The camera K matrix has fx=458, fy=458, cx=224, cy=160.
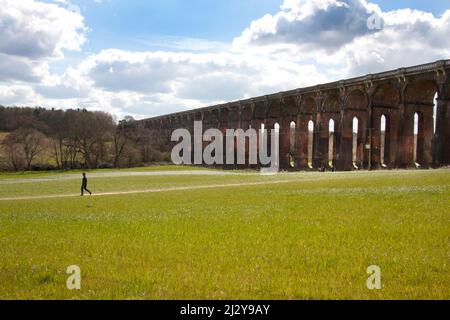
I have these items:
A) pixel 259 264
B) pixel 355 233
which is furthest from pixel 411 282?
pixel 355 233

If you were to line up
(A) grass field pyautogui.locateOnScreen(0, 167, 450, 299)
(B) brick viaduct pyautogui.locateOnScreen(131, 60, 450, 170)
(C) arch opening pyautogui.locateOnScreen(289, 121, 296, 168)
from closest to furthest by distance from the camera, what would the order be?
(A) grass field pyautogui.locateOnScreen(0, 167, 450, 299), (B) brick viaduct pyautogui.locateOnScreen(131, 60, 450, 170), (C) arch opening pyautogui.locateOnScreen(289, 121, 296, 168)

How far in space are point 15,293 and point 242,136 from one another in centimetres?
6631

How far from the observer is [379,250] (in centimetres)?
945

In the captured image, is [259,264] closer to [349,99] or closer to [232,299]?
[232,299]

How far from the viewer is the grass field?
7105 mm

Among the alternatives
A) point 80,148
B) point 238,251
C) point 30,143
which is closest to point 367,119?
point 238,251

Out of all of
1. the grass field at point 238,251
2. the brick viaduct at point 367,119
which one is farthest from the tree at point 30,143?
the grass field at point 238,251

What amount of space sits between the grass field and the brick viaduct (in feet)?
85.7

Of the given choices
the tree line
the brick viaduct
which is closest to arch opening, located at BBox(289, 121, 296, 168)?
the brick viaduct

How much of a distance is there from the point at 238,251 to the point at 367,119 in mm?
41089

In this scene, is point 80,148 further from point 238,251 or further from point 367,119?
point 238,251

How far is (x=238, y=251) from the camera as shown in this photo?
9.72 meters

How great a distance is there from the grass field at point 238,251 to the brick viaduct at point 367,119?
85.7ft

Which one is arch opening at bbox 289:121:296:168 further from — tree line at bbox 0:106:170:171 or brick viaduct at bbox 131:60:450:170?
tree line at bbox 0:106:170:171
